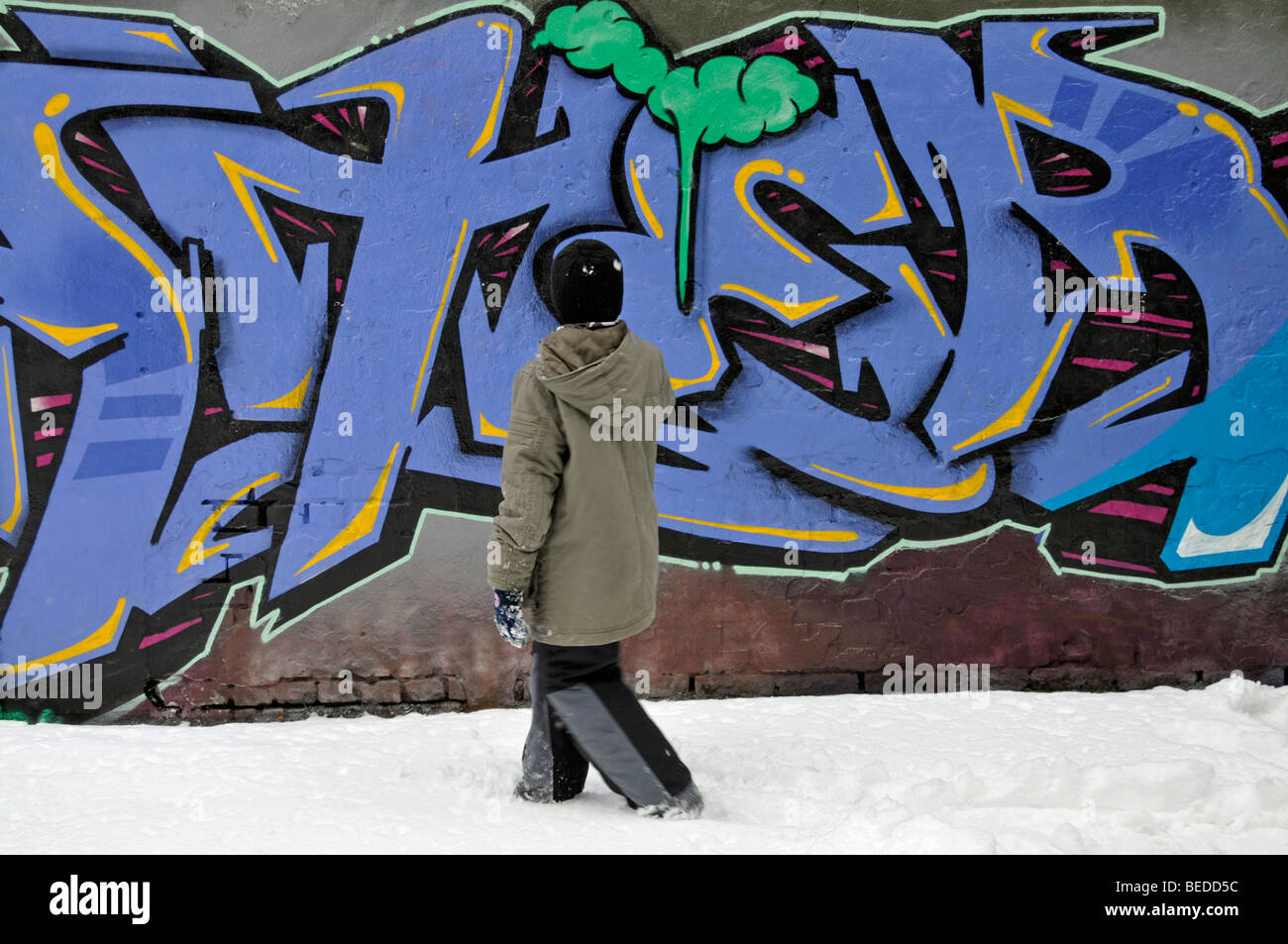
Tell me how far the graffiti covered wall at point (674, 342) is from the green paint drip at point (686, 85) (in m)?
0.02

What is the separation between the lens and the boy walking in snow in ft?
9.66

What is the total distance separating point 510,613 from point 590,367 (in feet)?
2.59

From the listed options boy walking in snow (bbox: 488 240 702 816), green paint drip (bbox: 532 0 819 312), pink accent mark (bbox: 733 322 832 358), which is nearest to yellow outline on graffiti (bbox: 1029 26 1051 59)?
green paint drip (bbox: 532 0 819 312)

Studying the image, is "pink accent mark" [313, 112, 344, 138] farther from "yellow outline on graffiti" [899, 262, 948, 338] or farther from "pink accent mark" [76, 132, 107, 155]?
"yellow outline on graffiti" [899, 262, 948, 338]

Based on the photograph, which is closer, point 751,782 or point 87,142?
point 751,782

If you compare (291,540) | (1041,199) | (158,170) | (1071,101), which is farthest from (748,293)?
(158,170)

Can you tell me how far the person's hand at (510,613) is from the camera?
2980mm

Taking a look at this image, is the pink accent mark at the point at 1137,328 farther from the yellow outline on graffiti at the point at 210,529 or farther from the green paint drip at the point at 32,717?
the green paint drip at the point at 32,717

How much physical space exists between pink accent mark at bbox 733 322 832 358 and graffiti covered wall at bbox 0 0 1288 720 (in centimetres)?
3

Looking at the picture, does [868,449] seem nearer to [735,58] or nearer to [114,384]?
[735,58]

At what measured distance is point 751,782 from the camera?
11.1ft

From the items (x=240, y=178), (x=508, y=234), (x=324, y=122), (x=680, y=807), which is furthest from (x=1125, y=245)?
(x=240, y=178)

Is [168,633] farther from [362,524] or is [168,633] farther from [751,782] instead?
[751,782]

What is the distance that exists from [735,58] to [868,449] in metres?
1.81
